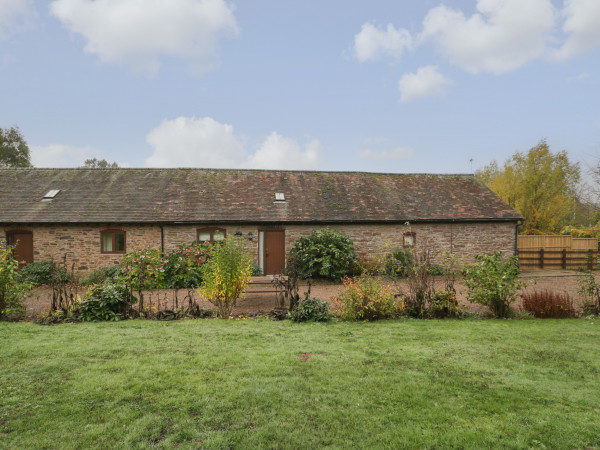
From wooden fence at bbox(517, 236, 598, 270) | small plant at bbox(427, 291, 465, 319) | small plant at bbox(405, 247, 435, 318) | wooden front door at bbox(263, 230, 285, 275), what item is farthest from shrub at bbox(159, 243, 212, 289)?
wooden fence at bbox(517, 236, 598, 270)

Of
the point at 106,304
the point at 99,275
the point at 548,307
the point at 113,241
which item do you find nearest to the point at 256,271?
the point at 99,275

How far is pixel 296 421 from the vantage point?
3682 millimetres

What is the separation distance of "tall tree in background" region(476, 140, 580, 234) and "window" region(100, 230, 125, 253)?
85.6 ft

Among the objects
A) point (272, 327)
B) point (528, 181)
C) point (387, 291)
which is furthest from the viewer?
point (528, 181)

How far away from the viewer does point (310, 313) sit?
8.47 meters

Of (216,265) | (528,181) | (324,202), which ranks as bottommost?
(216,265)

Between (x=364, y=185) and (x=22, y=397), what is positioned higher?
(x=364, y=185)

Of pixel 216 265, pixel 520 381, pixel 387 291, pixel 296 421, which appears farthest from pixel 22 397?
pixel 387 291

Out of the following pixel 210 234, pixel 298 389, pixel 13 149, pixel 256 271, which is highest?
pixel 13 149

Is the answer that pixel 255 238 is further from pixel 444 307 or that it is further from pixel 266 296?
pixel 444 307

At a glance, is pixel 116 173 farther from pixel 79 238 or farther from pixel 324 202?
pixel 324 202

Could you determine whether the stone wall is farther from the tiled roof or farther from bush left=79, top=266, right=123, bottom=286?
bush left=79, top=266, right=123, bottom=286

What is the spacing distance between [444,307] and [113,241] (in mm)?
14159

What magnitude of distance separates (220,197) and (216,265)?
889 cm
